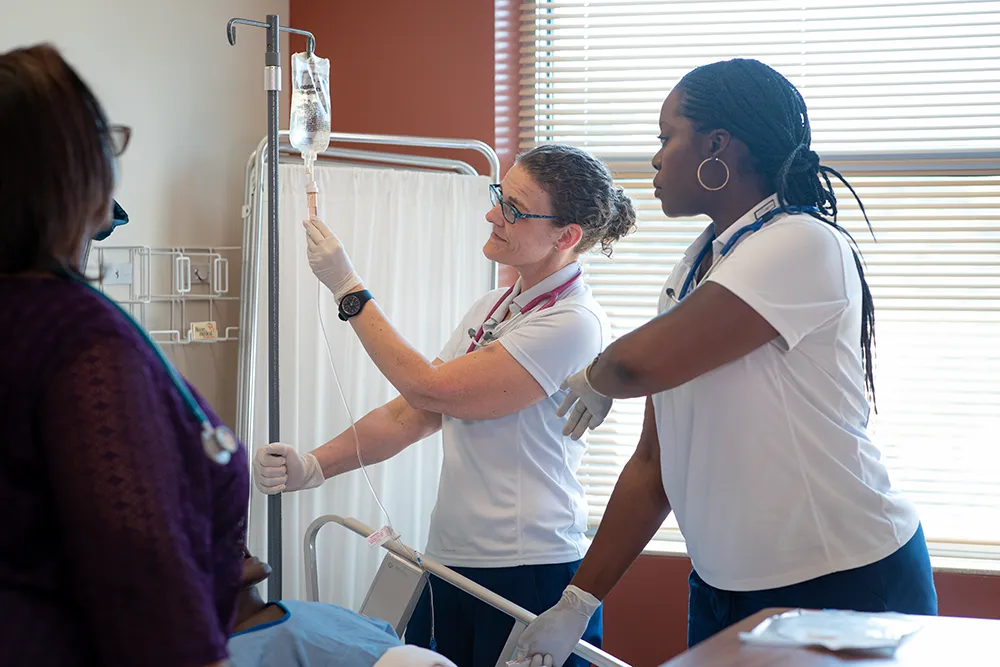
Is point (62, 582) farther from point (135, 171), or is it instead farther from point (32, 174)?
point (135, 171)

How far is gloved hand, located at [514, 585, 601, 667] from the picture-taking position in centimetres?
163

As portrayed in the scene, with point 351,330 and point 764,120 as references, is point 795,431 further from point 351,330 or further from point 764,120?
point 351,330

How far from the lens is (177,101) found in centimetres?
264

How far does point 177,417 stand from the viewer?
81 cm

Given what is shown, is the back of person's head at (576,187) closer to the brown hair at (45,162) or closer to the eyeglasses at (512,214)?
the eyeglasses at (512,214)

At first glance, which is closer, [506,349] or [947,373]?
[506,349]

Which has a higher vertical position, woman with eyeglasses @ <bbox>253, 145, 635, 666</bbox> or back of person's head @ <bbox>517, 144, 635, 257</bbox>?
back of person's head @ <bbox>517, 144, 635, 257</bbox>

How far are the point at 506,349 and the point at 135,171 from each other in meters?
1.18

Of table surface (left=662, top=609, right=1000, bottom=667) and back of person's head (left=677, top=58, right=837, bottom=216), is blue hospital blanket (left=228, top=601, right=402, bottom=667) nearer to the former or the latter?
table surface (left=662, top=609, right=1000, bottom=667)

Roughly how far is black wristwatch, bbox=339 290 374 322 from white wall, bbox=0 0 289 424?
0.78 metres

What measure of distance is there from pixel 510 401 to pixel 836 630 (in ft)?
2.82

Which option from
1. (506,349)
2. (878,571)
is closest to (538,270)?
(506,349)

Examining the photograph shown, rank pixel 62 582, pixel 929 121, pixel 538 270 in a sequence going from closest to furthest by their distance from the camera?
pixel 62 582 < pixel 538 270 < pixel 929 121

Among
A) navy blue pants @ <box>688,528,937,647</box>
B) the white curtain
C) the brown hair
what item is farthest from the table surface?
the white curtain
